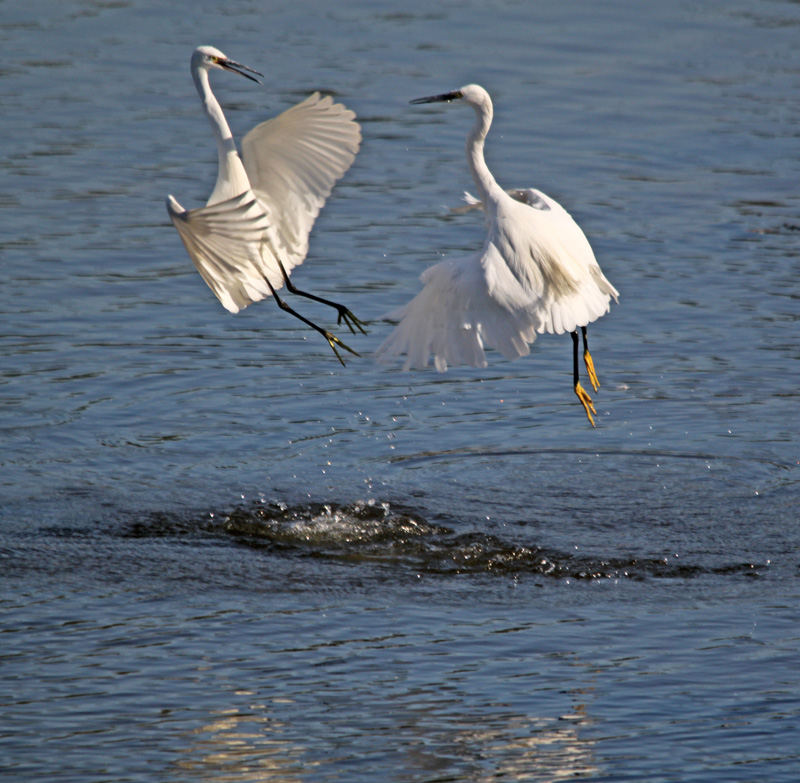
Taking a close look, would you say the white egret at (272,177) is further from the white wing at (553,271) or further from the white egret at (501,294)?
the white wing at (553,271)

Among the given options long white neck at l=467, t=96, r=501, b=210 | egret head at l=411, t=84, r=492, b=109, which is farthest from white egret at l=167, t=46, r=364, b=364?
long white neck at l=467, t=96, r=501, b=210

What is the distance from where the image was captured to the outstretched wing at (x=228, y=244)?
6418 mm

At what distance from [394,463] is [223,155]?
207 centimetres

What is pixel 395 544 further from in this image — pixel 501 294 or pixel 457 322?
pixel 501 294

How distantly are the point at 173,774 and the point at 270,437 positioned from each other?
12.0ft

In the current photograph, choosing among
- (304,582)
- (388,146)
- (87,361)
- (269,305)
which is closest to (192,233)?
(304,582)

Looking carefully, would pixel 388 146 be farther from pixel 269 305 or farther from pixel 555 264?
pixel 555 264

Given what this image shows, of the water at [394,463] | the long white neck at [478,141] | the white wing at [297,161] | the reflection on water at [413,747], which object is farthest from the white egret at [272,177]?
the reflection on water at [413,747]

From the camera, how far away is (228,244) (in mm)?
6727

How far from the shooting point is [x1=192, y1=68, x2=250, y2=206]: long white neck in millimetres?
7285

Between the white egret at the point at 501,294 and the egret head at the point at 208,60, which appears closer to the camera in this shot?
the white egret at the point at 501,294

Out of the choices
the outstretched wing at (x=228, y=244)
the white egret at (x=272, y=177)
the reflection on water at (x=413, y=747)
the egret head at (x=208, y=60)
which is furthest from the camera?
the egret head at (x=208, y=60)

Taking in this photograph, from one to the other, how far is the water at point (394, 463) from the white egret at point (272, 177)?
1.14 meters

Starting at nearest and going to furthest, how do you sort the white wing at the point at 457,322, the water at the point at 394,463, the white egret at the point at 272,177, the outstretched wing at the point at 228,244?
the water at the point at 394,463 < the outstretched wing at the point at 228,244 < the white wing at the point at 457,322 < the white egret at the point at 272,177
